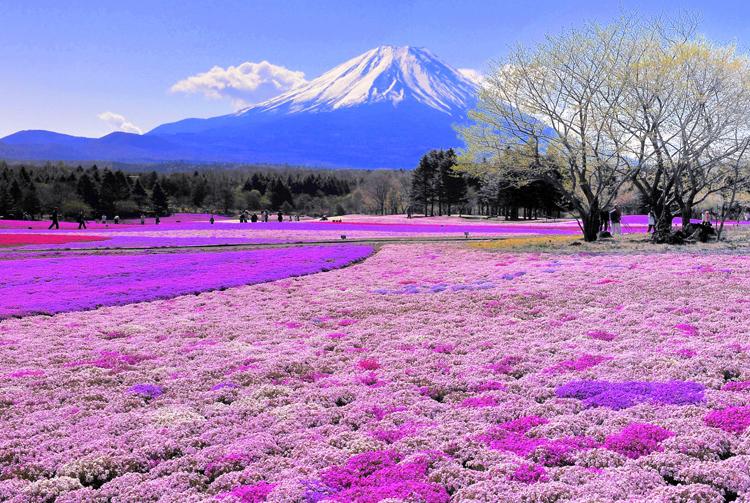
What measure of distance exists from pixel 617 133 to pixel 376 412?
26002 millimetres

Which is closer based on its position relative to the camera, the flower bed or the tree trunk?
the tree trunk

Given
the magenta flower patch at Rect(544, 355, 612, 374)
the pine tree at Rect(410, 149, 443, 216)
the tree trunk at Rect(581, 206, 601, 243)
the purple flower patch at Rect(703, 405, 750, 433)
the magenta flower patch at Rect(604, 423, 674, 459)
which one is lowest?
the magenta flower patch at Rect(604, 423, 674, 459)

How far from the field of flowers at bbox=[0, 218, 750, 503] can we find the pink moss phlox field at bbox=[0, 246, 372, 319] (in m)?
1.43

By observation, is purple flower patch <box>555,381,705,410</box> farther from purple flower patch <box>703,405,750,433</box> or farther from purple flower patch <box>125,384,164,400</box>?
purple flower patch <box>125,384,164,400</box>

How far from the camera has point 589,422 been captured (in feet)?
19.0

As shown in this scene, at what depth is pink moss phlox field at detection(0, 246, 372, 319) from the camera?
14.6 metres

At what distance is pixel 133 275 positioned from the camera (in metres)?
19.5

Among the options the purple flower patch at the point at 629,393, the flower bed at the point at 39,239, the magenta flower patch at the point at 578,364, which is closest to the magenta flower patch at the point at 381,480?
the purple flower patch at the point at 629,393

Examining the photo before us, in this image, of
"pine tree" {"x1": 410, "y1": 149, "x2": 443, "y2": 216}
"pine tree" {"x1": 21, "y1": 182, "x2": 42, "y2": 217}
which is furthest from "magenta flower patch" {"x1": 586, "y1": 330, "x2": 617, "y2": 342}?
"pine tree" {"x1": 21, "y1": 182, "x2": 42, "y2": 217}

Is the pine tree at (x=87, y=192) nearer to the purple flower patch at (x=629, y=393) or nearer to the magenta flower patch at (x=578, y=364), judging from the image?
the magenta flower patch at (x=578, y=364)

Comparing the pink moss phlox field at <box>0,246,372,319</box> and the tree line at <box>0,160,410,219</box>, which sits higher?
the tree line at <box>0,160,410,219</box>

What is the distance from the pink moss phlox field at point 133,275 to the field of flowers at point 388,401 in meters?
1.43

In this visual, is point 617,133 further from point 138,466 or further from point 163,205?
point 163,205

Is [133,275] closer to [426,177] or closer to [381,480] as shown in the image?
[381,480]
